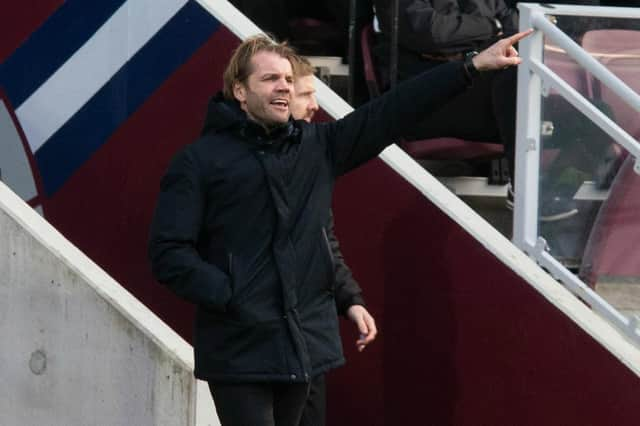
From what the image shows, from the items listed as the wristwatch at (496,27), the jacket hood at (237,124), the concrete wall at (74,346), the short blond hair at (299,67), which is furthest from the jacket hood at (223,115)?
the wristwatch at (496,27)

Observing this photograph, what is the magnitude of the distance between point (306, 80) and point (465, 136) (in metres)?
1.60

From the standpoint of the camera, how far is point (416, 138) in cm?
650

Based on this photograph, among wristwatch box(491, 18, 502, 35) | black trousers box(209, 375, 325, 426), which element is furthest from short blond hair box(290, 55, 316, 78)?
wristwatch box(491, 18, 502, 35)

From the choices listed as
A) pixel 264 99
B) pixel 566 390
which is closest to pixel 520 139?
pixel 566 390

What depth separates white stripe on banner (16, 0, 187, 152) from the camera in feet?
19.5

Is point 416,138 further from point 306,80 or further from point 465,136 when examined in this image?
point 306,80

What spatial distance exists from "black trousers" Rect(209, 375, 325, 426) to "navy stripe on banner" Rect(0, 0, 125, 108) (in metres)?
1.98

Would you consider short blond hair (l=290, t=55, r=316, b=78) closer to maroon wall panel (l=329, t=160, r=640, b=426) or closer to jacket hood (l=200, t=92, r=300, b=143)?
jacket hood (l=200, t=92, r=300, b=143)

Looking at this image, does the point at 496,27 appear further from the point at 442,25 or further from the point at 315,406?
the point at 315,406

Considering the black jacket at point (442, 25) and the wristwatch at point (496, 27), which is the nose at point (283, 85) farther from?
the wristwatch at point (496, 27)

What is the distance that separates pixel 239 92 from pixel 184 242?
0.45 meters

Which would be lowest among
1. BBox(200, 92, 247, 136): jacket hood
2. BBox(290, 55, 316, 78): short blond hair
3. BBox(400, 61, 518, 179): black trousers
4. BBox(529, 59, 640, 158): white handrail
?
BBox(400, 61, 518, 179): black trousers

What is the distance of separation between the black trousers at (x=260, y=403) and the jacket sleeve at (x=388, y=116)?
0.64 metres

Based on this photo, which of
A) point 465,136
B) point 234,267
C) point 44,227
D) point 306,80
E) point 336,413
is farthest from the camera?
point 465,136
